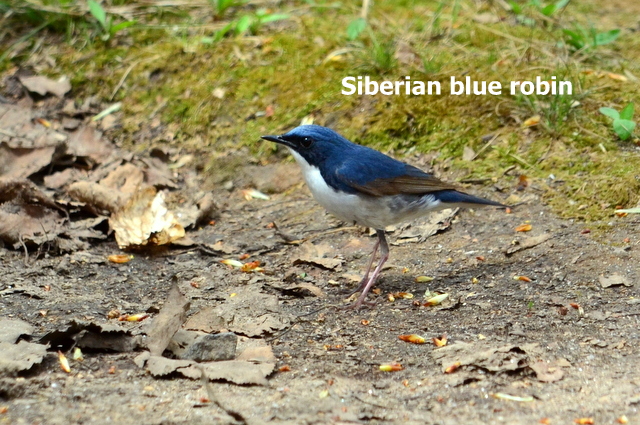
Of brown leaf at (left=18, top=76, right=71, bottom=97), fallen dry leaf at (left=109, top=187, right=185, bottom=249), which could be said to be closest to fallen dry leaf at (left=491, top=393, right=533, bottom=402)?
fallen dry leaf at (left=109, top=187, right=185, bottom=249)

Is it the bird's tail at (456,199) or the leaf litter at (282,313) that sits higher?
the bird's tail at (456,199)

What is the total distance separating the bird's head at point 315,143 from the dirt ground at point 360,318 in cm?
78

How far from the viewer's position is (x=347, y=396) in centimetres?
360

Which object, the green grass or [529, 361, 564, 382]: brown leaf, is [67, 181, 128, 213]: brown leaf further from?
[529, 361, 564, 382]: brown leaf

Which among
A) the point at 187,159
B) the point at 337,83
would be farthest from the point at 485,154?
the point at 187,159

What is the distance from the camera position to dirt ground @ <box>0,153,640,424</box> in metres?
3.44

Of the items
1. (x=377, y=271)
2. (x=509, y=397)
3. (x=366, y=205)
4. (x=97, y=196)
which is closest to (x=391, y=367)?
(x=509, y=397)

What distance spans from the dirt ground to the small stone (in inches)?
10.2

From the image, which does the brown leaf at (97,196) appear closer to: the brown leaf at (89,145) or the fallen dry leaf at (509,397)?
the brown leaf at (89,145)

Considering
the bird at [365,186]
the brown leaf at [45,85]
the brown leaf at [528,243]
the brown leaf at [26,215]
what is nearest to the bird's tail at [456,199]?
the bird at [365,186]

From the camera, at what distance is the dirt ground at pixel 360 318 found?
3.44m

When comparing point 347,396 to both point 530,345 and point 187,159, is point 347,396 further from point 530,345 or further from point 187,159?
point 187,159

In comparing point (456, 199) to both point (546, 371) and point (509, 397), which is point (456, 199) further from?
point (509, 397)

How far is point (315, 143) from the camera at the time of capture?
5371 millimetres
